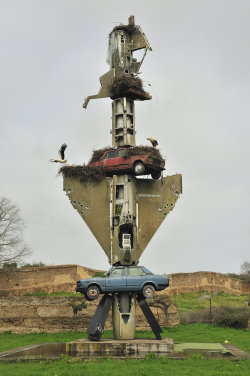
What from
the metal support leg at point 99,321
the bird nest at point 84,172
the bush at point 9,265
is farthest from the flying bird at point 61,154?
the bush at point 9,265

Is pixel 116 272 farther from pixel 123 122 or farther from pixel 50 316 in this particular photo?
pixel 50 316

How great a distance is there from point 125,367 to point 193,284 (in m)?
29.2

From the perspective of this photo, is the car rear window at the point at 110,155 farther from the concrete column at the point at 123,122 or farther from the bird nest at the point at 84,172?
the bird nest at the point at 84,172

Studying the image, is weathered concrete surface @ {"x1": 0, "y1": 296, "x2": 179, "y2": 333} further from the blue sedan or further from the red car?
the red car

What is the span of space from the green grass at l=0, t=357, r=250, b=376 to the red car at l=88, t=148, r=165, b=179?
22.9 feet

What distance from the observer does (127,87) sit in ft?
60.7

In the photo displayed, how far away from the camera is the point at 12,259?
111 ft

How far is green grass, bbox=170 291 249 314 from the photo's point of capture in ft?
109

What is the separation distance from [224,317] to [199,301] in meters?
10.7

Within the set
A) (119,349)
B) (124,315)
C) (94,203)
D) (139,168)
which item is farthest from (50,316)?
(119,349)

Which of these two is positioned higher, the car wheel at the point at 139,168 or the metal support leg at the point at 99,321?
the car wheel at the point at 139,168

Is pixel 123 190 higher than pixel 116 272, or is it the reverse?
pixel 123 190

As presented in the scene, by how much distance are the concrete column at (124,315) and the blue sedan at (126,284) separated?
23.3 inches

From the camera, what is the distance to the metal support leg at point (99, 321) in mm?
15492
